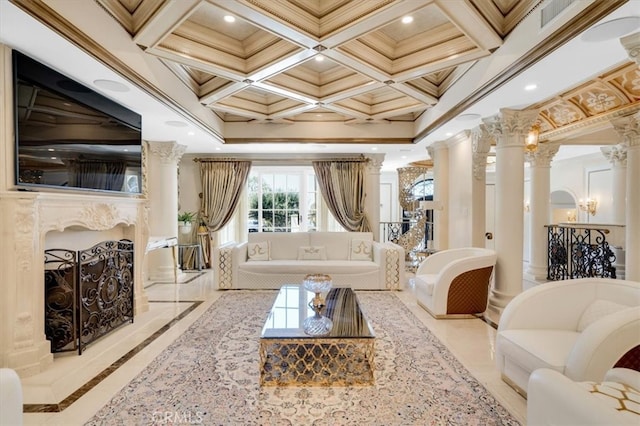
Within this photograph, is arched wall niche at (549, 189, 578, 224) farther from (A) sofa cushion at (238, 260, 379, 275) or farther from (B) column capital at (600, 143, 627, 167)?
(A) sofa cushion at (238, 260, 379, 275)

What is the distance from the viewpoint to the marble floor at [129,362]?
2.11 metres

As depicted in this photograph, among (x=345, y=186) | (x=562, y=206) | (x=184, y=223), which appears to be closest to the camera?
(x=184, y=223)

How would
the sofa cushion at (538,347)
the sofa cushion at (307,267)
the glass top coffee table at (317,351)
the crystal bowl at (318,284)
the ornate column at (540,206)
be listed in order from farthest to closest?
the ornate column at (540,206) → the sofa cushion at (307,267) → the crystal bowl at (318,284) → the glass top coffee table at (317,351) → the sofa cushion at (538,347)

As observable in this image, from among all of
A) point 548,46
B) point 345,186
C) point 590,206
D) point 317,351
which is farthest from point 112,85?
point 590,206

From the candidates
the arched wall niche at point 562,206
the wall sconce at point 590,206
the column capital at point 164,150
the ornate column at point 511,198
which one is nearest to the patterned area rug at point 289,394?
the ornate column at point 511,198

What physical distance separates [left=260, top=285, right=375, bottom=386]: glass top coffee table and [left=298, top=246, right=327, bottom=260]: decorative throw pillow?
2534 millimetres

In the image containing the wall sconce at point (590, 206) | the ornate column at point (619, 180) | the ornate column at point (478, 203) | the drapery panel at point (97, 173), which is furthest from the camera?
the wall sconce at point (590, 206)

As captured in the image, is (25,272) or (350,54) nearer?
(25,272)

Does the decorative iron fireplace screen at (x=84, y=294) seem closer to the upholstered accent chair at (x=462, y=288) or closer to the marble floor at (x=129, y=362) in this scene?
the marble floor at (x=129, y=362)

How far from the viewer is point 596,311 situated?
2295 millimetres

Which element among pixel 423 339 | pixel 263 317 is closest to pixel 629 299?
pixel 423 339

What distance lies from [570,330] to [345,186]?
5.08 m

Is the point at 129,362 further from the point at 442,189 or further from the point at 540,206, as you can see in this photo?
the point at 540,206

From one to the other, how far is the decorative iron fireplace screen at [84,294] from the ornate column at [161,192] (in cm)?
234
